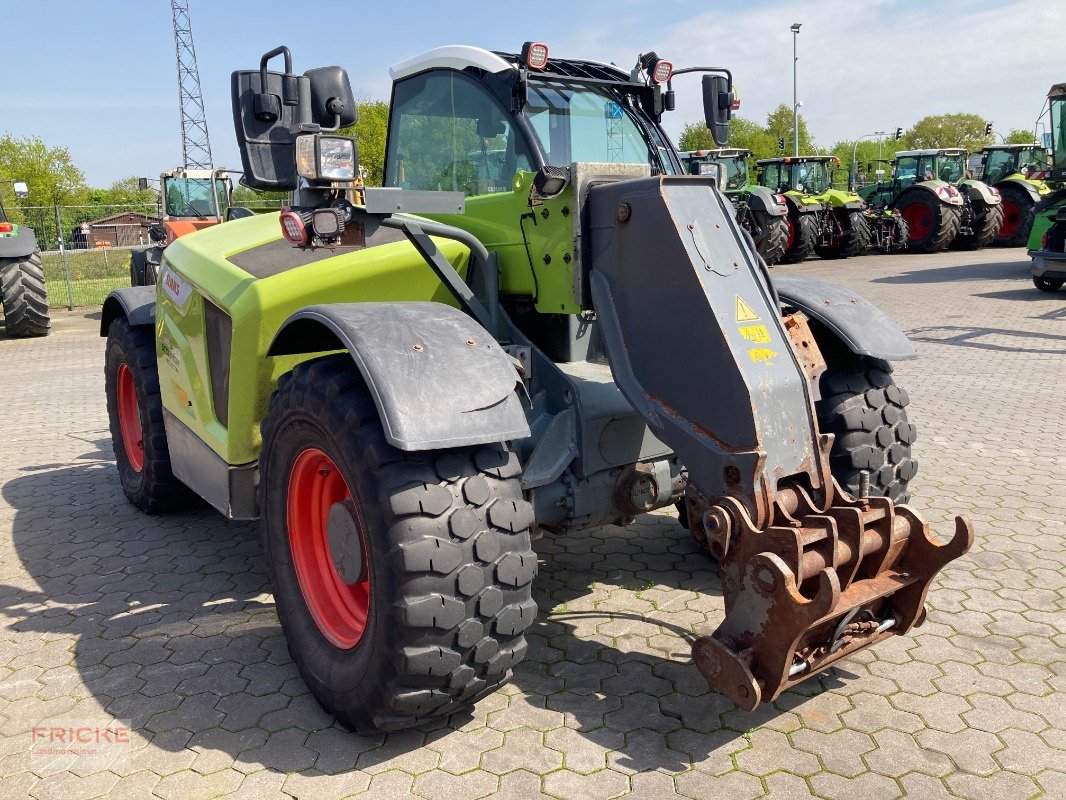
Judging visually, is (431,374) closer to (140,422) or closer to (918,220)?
(140,422)

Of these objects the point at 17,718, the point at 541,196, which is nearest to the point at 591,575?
the point at 541,196

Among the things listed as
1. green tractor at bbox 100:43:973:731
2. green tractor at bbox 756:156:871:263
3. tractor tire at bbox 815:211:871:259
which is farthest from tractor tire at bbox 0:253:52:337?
tractor tire at bbox 815:211:871:259

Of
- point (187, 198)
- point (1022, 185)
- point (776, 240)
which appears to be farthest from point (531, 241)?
point (1022, 185)

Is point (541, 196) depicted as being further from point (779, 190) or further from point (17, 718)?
point (779, 190)

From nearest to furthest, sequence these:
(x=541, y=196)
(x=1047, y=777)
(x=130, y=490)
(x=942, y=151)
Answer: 1. (x=1047, y=777)
2. (x=541, y=196)
3. (x=130, y=490)
4. (x=942, y=151)

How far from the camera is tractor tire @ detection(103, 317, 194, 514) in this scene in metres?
4.88

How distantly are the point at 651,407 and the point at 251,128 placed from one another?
1660 mm

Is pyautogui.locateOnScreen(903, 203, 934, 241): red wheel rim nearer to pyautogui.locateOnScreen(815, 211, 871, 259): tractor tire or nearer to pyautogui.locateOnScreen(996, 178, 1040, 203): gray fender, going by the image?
pyautogui.locateOnScreen(815, 211, 871, 259): tractor tire

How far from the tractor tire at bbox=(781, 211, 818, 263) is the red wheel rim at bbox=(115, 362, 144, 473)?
17.1m

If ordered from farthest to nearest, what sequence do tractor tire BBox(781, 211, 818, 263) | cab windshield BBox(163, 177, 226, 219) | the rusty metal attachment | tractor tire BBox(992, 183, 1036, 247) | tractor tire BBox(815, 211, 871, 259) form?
tractor tire BBox(992, 183, 1036, 247)
tractor tire BBox(815, 211, 871, 259)
tractor tire BBox(781, 211, 818, 263)
cab windshield BBox(163, 177, 226, 219)
the rusty metal attachment

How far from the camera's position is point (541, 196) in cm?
325

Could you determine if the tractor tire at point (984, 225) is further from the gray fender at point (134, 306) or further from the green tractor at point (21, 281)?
the gray fender at point (134, 306)

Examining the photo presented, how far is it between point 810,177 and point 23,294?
17.9 m

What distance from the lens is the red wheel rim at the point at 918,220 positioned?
72.6 feet
